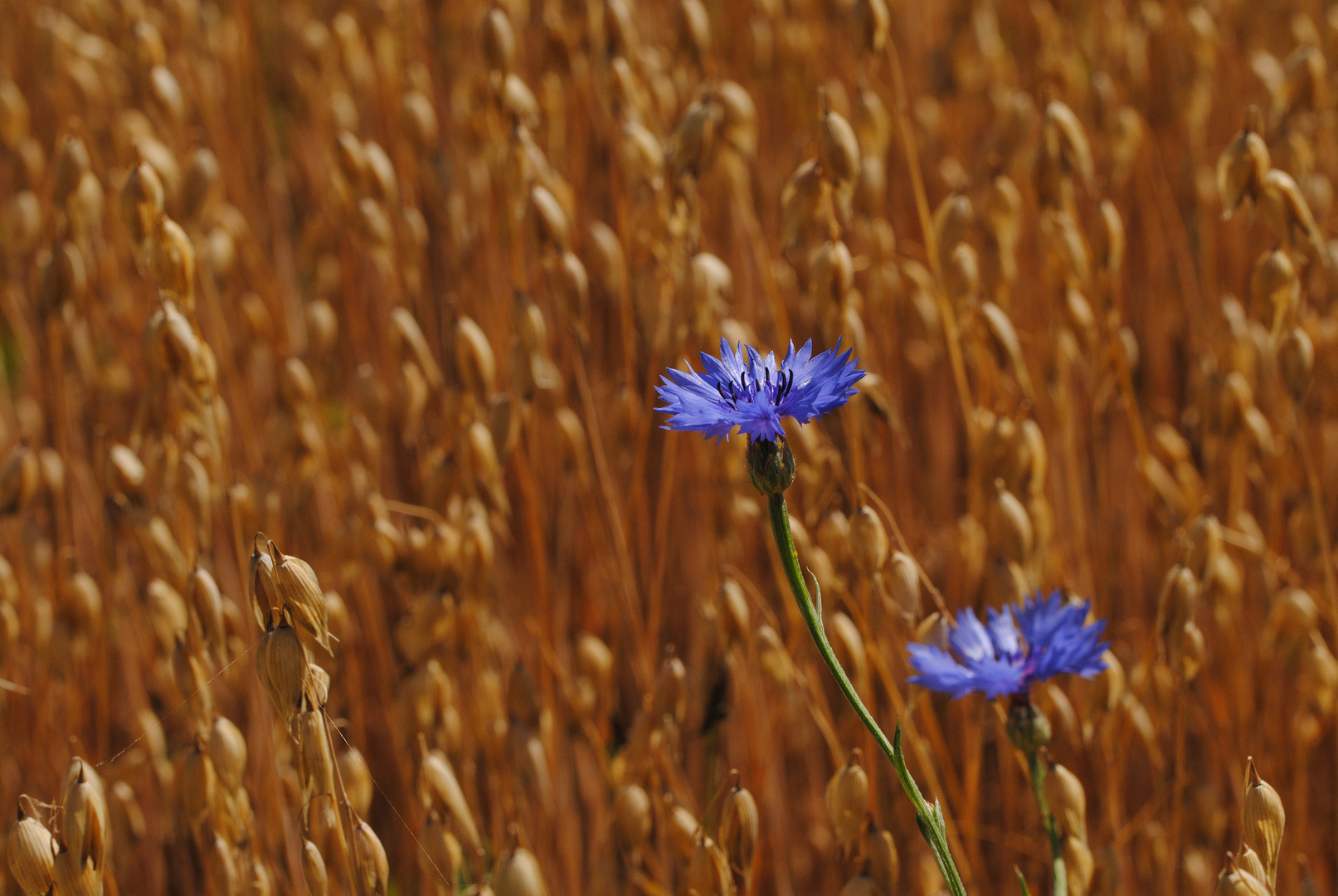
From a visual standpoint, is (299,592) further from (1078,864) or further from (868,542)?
(1078,864)

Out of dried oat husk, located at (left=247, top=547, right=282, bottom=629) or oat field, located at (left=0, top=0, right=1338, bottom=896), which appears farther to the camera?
oat field, located at (left=0, top=0, right=1338, bottom=896)

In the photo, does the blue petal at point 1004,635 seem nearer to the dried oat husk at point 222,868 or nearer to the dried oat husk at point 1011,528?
the dried oat husk at point 1011,528

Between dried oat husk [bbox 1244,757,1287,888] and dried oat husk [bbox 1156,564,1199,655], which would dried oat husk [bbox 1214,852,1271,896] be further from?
dried oat husk [bbox 1156,564,1199,655]

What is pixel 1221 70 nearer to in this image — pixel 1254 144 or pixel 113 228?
pixel 1254 144

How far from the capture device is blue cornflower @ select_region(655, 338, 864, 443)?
48 cm

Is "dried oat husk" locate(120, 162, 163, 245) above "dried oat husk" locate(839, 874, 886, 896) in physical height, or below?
above

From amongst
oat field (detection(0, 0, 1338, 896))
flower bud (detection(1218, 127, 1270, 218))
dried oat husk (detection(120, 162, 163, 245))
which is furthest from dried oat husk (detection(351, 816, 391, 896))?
flower bud (detection(1218, 127, 1270, 218))

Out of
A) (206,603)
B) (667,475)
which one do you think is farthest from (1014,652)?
(206,603)

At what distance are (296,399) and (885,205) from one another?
883mm

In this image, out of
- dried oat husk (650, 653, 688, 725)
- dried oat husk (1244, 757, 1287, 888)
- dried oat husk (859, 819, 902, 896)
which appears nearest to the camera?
dried oat husk (1244, 757, 1287, 888)

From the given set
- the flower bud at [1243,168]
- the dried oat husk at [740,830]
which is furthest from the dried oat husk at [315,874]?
the flower bud at [1243,168]

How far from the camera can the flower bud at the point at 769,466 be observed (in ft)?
1.57

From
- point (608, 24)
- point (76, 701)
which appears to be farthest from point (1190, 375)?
point (76, 701)

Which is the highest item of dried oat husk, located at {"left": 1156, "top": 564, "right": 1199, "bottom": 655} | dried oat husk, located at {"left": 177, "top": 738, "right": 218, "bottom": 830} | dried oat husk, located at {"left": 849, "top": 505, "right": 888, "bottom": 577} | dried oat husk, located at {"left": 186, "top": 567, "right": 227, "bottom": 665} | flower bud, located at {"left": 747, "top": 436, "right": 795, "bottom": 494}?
dried oat husk, located at {"left": 849, "top": 505, "right": 888, "bottom": 577}
